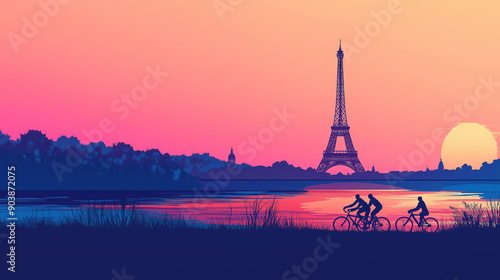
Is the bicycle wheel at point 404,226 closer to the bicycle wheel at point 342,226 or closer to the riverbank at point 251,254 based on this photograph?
the bicycle wheel at point 342,226

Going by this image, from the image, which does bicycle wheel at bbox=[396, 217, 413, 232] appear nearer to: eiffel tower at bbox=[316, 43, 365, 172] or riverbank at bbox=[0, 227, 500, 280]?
riverbank at bbox=[0, 227, 500, 280]

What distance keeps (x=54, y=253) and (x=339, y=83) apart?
128205mm

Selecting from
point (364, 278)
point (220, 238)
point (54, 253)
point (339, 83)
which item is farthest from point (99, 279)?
point (339, 83)

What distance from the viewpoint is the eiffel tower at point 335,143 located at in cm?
14465

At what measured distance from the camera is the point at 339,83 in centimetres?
14662

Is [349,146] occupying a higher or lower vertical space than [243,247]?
higher

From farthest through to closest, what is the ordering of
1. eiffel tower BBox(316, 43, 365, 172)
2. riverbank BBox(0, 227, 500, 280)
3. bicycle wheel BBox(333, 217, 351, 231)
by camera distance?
eiffel tower BBox(316, 43, 365, 172) < bicycle wheel BBox(333, 217, 351, 231) < riverbank BBox(0, 227, 500, 280)

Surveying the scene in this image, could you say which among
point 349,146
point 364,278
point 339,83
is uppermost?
point 339,83

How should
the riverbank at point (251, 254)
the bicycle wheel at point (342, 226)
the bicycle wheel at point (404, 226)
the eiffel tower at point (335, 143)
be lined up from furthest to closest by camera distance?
1. the eiffel tower at point (335, 143)
2. the bicycle wheel at point (404, 226)
3. the bicycle wheel at point (342, 226)
4. the riverbank at point (251, 254)

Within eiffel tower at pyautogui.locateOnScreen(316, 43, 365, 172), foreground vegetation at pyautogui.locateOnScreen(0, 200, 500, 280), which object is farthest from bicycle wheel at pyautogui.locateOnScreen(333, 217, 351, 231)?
eiffel tower at pyautogui.locateOnScreen(316, 43, 365, 172)

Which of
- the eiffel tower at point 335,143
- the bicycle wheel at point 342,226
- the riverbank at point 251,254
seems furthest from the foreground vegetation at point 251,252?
the eiffel tower at point 335,143

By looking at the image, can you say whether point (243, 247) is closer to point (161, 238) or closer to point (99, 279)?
point (161, 238)

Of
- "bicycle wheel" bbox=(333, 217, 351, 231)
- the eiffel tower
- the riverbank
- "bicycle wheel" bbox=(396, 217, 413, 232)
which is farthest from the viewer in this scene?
the eiffel tower

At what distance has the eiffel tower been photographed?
144650mm
